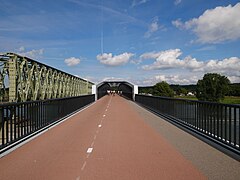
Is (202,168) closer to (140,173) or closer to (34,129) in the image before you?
(140,173)

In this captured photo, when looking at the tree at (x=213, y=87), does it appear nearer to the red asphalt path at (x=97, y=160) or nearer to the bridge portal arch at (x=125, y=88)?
the bridge portal arch at (x=125, y=88)

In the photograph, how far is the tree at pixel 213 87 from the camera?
79.8 m

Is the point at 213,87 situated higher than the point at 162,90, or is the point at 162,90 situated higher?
the point at 213,87

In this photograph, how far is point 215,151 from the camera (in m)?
6.84

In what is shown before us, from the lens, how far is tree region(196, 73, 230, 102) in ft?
262

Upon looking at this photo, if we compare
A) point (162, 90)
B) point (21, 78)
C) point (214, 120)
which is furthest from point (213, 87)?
point (214, 120)

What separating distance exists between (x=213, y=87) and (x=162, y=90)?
28296 mm

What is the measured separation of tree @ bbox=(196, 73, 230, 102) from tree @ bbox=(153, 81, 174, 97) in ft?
73.3

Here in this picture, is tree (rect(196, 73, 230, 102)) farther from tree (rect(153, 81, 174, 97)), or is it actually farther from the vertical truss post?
the vertical truss post

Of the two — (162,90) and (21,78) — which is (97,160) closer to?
(21,78)

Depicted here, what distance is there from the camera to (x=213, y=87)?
265 feet

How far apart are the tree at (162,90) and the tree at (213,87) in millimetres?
22337

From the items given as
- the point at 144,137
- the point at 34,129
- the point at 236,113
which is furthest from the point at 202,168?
the point at 34,129

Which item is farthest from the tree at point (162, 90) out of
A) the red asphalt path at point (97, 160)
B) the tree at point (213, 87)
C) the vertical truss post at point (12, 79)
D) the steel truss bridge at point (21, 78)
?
the red asphalt path at point (97, 160)
